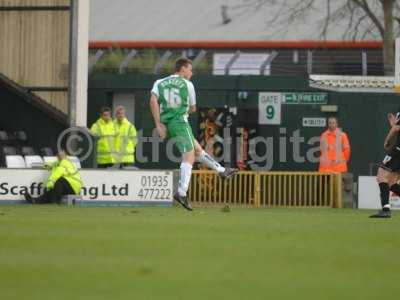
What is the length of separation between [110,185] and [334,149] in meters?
4.78

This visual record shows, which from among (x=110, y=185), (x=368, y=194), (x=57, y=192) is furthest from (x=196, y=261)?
(x=368, y=194)

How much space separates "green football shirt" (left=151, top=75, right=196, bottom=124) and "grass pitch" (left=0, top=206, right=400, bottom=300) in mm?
4290

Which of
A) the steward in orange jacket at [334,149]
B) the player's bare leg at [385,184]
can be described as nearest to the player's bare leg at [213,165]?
the player's bare leg at [385,184]

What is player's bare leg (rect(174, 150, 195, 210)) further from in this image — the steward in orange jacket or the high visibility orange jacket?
the high visibility orange jacket

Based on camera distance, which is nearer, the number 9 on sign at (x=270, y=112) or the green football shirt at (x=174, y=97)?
the green football shirt at (x=174, y=97)

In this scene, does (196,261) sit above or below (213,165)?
below

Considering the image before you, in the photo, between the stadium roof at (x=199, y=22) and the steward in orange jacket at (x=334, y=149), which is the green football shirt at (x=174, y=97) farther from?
the stadium roof at (x=199, y=22)

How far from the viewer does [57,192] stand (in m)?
21.8

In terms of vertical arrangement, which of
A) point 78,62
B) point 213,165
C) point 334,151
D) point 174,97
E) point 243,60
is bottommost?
point 213,165

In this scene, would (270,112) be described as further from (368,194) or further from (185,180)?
(185,180)

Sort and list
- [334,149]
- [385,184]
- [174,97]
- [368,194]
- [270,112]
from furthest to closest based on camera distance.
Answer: [270,112]
[334,149]
[368,194]
[174,97]
[385,184]

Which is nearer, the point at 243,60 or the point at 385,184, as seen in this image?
the point at 385,184

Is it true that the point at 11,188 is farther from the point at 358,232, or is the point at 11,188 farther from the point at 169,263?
the point at 169,263

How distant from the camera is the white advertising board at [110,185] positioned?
72.9 ft
